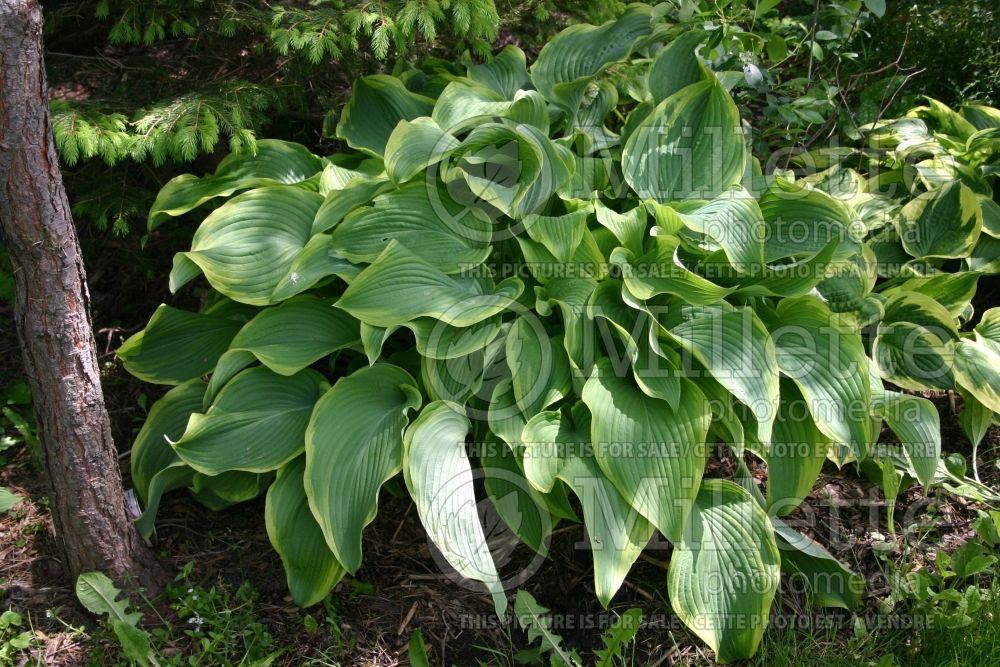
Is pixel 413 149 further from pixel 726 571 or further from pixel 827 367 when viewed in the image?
pixel 726 571

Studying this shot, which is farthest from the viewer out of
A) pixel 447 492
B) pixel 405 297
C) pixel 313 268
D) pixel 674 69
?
pixel 674 69

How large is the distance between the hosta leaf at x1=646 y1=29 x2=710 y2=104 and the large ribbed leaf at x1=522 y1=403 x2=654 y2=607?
4.12 feet

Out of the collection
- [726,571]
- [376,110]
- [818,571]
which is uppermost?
[376,110]

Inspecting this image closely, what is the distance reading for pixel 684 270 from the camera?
7.75 ft

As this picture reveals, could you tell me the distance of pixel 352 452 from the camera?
2.23 metres

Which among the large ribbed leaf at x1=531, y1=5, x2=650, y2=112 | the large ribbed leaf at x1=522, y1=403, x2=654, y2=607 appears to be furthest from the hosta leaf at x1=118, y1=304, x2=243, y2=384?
the large ribbed leaf at x1=531, y1=5, x2=650, y2=112

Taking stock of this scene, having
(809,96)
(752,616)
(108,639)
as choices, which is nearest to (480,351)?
(752,616)

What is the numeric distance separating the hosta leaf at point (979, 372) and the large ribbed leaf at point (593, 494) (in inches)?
48.7

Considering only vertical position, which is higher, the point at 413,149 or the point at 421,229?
the point at 413,149

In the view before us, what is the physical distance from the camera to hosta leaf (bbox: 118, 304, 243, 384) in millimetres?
2578

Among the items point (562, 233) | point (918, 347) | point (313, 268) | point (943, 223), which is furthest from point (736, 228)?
point (313, 268)

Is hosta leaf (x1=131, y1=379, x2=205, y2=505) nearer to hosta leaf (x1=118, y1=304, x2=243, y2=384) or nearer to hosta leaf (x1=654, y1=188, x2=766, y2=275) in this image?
hosta leaf (x1=118, y1=304, x2=243, y2=384)

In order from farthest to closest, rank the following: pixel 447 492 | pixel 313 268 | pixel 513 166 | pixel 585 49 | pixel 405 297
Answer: pixel 585 49, pixel 513 166, pixel 313 268, pixel 405 297, pixel 447 492

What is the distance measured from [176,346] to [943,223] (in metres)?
2.69
